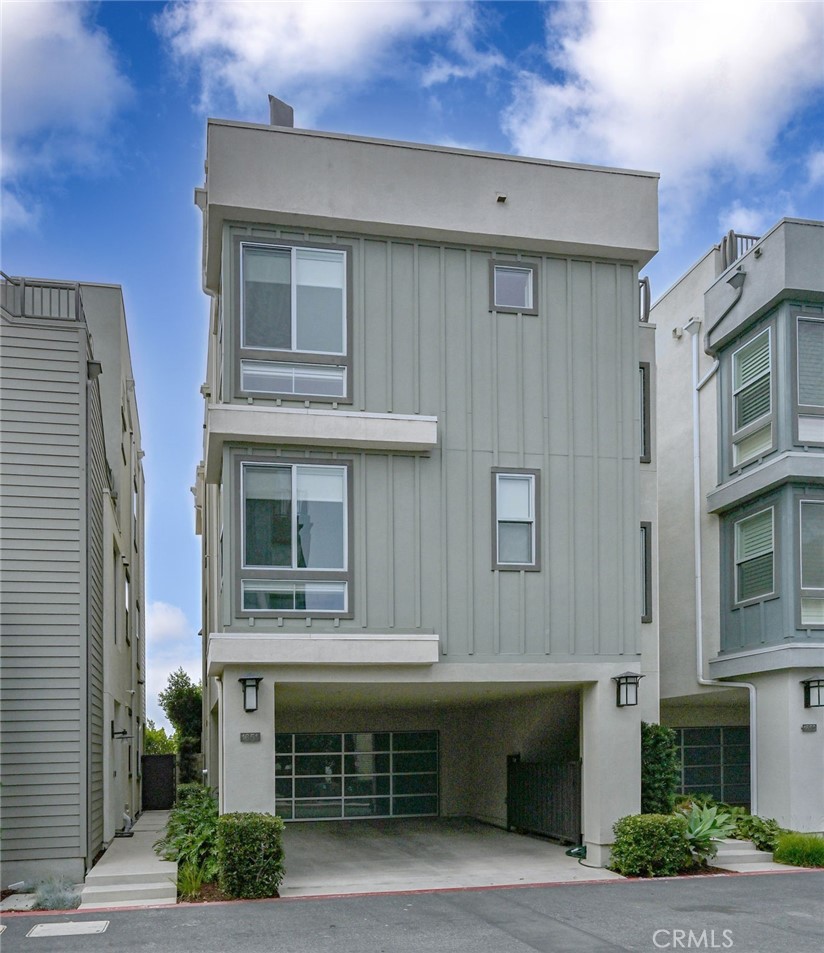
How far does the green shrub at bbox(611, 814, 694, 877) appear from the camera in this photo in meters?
14.4

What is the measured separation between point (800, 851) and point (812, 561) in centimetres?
450

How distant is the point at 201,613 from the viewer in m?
28.8

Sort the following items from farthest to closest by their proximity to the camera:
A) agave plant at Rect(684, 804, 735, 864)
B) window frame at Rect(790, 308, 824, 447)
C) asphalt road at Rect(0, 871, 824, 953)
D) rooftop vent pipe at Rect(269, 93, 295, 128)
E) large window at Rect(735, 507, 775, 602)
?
large window at Rect(735, 507, 775, 602), window frame at Rect(790, 308, 824, 447), rooftop vent pipe at Rect(269, 93, 295, 128), agave plant at Rect(684, 804, 735, 864), asphalt road at Rect(0, 871, 824, 953)

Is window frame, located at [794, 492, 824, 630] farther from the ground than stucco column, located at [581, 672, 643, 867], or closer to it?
farther from the ground

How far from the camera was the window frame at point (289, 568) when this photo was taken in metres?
14.4

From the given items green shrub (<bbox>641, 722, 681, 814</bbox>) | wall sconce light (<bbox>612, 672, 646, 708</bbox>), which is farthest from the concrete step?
green shrub (<bbox>641, 722, 681, 814</bbox>)

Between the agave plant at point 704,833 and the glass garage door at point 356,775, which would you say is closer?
the agave plant at point 704,833

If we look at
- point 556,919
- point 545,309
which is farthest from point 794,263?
point 556,919

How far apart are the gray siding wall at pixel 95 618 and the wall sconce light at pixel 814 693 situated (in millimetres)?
10628

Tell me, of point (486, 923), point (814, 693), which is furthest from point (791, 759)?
point (486, 923)

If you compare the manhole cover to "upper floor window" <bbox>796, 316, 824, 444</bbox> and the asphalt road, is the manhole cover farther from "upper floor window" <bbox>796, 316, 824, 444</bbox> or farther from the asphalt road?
"upper floor window" <bbox>796, 316, 824, 444</bbox>

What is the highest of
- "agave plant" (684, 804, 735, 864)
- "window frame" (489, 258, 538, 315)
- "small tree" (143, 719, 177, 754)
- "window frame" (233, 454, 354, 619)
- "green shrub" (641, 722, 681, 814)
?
"window frame" (489, 258, 538, 315)

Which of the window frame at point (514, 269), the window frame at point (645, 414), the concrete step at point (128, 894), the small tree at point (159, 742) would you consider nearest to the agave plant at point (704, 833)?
the window frame at point (645, 414)

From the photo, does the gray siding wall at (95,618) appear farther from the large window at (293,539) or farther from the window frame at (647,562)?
the window frame at (647,562)
